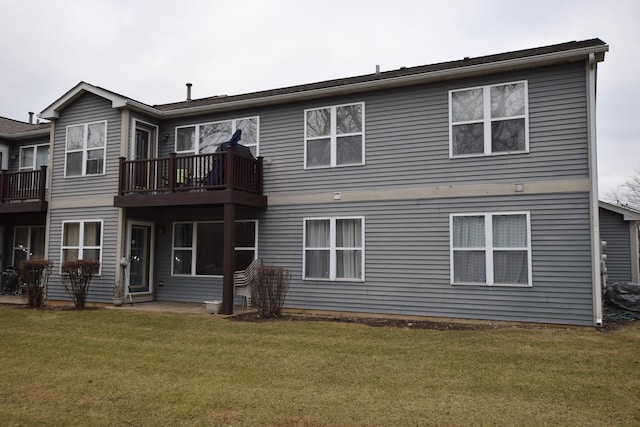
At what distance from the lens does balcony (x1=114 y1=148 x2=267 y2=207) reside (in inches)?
429

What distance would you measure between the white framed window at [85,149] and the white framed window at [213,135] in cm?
196

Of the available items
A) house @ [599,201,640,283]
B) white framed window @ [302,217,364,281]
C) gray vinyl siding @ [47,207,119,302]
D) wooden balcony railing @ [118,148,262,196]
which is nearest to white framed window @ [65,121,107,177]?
gray vinyl siding @ [47,207,119,302]

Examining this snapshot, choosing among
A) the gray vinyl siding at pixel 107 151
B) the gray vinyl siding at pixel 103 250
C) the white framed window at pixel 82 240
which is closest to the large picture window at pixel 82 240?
the white framed window at pixel 82 240

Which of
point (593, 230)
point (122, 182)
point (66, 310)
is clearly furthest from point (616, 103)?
point (66, 310)

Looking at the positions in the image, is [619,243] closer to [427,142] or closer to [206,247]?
[427,142]

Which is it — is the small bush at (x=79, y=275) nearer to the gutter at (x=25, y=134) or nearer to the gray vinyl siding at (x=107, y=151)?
the gray vinyl siding at (x=107, y=151)

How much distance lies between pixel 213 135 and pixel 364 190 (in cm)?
453

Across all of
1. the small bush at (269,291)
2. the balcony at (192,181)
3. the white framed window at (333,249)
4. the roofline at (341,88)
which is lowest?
the small bush at (269,291)

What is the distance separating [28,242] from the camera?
15531mm

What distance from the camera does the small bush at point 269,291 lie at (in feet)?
33.3

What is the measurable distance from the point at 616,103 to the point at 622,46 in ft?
56.1

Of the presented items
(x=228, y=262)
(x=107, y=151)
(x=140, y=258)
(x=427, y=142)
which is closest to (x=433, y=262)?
(x=427, y=142)

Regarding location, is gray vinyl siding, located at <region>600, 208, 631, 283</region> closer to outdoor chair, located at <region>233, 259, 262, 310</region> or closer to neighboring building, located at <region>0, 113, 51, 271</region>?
outdoor chair, located at <region>233, 259, 262, 310</region>

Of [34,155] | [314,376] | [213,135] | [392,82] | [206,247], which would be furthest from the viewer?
[34,155]
